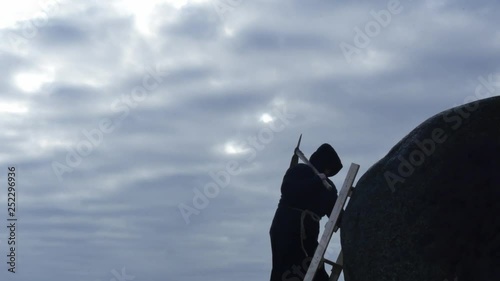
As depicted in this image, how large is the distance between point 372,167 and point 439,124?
0.92 metres

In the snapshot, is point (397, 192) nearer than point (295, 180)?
Yes

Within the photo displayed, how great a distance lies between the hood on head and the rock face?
58.7 inches

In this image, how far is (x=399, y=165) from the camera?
8.62 meters

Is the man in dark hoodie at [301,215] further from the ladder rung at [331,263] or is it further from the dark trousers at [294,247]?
the ladder rung at [331,263]

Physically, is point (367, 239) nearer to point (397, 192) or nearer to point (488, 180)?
point (397, 192)

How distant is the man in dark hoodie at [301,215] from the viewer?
10.1m

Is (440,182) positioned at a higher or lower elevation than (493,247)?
higher

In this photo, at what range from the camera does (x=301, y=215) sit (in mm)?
10211

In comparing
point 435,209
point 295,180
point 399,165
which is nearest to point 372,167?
point 399,165

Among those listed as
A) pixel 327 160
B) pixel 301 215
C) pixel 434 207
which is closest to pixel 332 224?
pixel 301 215

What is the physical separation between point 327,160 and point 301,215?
0.84 metres

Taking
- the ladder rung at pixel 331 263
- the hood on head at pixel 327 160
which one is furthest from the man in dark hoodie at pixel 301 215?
the ladder rung at pixel 331 263

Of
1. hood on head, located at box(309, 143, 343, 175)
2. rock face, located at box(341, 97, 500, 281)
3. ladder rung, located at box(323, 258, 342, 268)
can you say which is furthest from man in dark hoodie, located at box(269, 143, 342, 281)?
rock face, located at box(341, 97, 500, 281)

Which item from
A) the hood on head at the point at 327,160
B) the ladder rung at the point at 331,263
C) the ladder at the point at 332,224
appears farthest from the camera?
the hood on head at the point at 327,160
